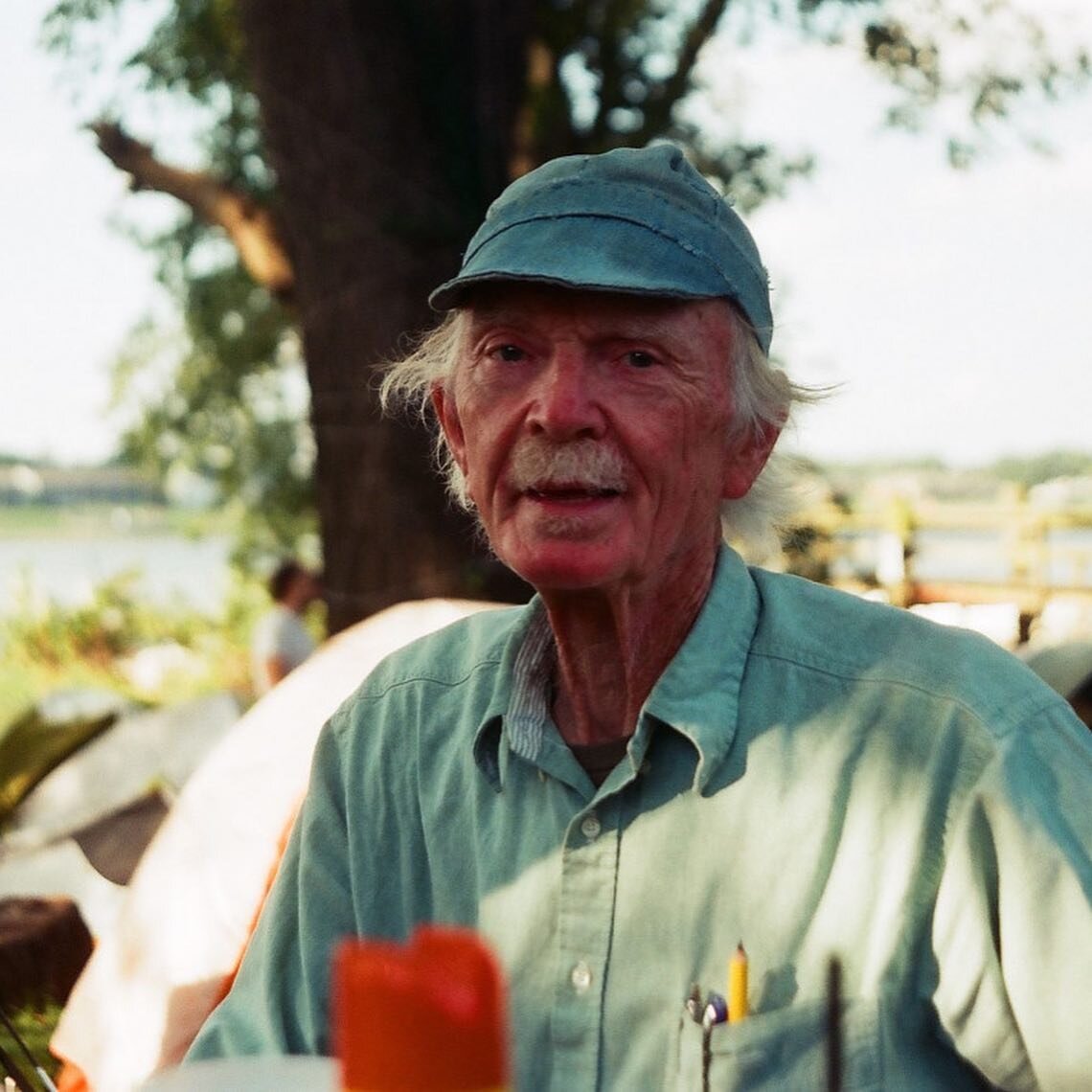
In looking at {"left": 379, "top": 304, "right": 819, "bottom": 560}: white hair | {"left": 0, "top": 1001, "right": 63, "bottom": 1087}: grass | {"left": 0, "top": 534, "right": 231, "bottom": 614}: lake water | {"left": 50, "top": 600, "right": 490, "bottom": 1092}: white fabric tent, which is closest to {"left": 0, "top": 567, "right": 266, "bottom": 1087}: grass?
{"left": 0, "top": 534, "right": 231, "bottom": 614}: lake water

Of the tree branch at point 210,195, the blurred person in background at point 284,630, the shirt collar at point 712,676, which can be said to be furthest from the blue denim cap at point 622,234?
the blurred person in background at point 284,630

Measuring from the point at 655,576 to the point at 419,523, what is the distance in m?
3.73

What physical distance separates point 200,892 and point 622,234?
1899mm

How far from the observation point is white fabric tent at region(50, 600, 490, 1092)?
9.67ft

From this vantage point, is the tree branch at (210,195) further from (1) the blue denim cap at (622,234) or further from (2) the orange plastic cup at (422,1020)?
(2) the orange plastic cup at (422,1020)

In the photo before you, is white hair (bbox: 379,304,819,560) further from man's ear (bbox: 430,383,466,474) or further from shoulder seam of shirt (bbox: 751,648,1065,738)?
shoulder seam of shirt (bbox: 751,648,1065,738)

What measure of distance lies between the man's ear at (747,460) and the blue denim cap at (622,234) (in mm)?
160

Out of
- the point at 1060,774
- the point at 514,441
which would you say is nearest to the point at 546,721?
the point at 514,441

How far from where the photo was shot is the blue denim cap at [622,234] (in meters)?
1.62

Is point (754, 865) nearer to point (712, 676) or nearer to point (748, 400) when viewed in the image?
point (712, 676)

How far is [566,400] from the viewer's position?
165 cm

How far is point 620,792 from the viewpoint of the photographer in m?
1.66

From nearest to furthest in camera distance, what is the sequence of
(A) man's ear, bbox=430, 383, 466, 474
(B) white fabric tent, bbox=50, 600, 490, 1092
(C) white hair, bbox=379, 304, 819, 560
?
1. (C) white hair, bbox=379, 304, 819, 560
2. (A) man's ear, bbox=430, 383, 466, 474
3. (B) white fabric tent, bbox=50, 600, 490, 1092

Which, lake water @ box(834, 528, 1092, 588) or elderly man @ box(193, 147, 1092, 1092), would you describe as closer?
elderly man @ box(193, 147, 1092, 1092)
